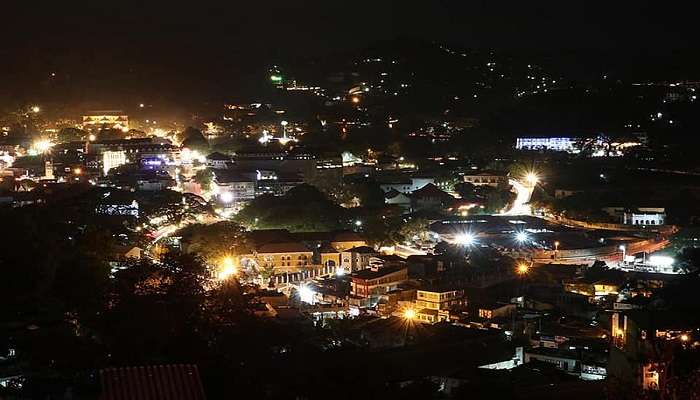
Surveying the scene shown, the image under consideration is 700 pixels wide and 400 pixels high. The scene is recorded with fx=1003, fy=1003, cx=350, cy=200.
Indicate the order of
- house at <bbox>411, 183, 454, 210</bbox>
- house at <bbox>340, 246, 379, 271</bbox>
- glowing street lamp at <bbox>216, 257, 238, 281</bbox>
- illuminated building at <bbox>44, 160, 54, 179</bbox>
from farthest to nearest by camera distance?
house at <bbox>411, 183, 454, 210</bbox>
illuminated building at <bbox>44, 160, 54, 179</bbox>
house at <bbox>340, 246, 379, 271</bbox>
glowing street lamp at <bbox>216, 257, 238, 281</bbox>

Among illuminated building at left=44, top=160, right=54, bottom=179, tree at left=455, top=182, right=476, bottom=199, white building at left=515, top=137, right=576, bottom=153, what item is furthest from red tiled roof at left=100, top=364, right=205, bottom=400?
white building at left=515, top=137, right=576, bottom=153

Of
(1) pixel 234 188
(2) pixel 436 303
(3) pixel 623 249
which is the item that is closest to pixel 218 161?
(1) pixel 234 188

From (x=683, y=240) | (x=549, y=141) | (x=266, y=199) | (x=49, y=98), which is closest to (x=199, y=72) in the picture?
(x=49, y=98)

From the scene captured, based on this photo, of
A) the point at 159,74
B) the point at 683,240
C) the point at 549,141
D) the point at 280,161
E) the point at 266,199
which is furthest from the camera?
the point at 159,74

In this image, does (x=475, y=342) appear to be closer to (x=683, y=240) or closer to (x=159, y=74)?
(x=683, y=240)

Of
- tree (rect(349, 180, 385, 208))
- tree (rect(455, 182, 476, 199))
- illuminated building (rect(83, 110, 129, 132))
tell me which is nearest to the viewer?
tree (rect(349, 180, 385, 208))

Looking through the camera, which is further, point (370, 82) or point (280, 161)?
point (370, 82)

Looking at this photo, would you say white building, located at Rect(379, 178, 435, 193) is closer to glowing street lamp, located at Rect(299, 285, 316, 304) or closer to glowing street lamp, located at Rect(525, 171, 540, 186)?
glowing street lamp, located at Rect(525, 171, 540, 186)

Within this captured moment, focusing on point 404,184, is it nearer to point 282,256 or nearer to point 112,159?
point 112,159
